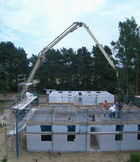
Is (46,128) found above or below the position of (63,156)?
above

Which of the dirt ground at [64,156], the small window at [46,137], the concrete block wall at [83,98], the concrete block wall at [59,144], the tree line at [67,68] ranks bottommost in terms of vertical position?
the dirt ground at [64,156]

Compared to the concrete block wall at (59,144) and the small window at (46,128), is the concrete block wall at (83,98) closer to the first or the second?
the concrete block wall at (59,144)

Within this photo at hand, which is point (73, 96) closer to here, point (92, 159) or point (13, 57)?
point (92, 159)

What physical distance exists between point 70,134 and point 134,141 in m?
5.90

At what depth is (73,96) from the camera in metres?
26.7

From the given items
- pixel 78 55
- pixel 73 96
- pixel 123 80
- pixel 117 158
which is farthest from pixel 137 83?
pixel 117 158

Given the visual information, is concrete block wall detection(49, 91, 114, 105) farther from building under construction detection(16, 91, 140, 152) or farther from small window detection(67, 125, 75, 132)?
small window detection(67, 125, 75, 132)

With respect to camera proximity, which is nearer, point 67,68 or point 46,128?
point 46,128

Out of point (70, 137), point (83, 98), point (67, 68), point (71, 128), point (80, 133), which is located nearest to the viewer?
point (80, 133)

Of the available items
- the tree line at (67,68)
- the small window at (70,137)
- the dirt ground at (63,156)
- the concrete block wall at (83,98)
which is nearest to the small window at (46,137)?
the dirt ground at (63,156)

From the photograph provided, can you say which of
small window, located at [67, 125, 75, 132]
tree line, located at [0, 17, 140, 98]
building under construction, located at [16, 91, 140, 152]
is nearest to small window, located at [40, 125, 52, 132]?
building under construction, located at [16, 91, 140, 152]

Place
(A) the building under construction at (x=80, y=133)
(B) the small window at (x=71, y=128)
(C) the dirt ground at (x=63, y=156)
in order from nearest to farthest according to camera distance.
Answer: (C) the dirt ground at (x=63, y=156) → (A) the building under construction at (x=80, y=133) → (B) the small window at (x=71, y=128)

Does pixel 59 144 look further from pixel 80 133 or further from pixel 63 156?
pixel 80 133

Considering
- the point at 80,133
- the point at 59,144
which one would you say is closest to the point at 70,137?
the point at 59,144
